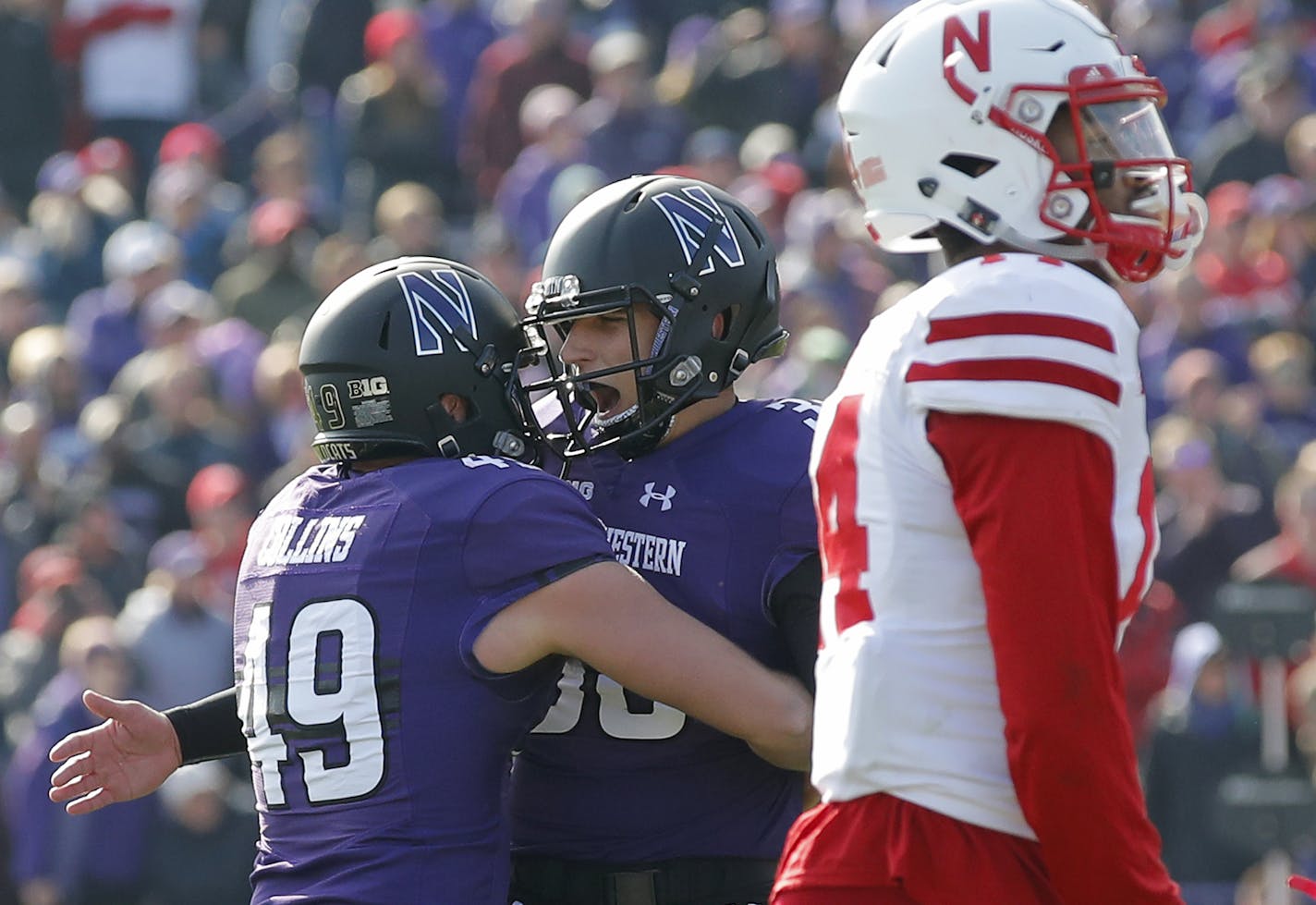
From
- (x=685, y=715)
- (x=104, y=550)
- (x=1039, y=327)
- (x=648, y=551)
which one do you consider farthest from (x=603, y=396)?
(x=104, y=550)

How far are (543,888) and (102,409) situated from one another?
6.74 m

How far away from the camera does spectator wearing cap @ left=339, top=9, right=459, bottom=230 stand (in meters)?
12.1

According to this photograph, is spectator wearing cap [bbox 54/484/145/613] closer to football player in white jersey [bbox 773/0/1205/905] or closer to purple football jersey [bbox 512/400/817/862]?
purple football jersey [bbox 512/400/817/862]

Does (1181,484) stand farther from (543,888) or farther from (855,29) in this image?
(543,888)

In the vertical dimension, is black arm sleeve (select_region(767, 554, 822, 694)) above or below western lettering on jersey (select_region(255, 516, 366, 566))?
below

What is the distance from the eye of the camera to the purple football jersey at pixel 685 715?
3.68 meters

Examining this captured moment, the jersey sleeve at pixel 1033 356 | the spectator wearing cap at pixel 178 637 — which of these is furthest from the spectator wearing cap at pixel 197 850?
the jersey sleeve at pixel 1033 356

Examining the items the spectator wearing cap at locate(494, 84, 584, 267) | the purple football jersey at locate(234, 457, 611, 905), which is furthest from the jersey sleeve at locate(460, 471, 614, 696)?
the spectator wearing cap at locate(494, 84, 584, 267)

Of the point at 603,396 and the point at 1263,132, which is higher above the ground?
the point at 603,396

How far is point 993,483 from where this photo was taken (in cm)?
268

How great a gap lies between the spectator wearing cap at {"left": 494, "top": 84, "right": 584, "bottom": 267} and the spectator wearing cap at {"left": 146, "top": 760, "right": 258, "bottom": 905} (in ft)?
11.6

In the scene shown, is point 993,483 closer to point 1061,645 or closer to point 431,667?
point 1061,645

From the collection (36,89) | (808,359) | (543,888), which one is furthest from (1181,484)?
(36,89)

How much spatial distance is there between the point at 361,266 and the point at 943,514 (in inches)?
317
